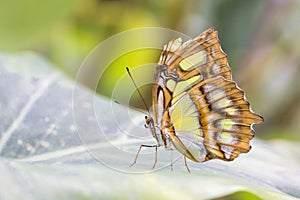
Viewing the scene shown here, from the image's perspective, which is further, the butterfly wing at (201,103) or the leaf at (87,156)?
the butterfly wing at (201,103)

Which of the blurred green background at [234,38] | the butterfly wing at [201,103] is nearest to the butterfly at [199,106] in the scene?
the butterfly wing at [201,103]

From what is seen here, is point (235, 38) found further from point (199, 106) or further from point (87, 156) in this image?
point (87, 156)

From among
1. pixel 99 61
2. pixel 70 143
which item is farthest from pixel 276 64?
pixel 70 143

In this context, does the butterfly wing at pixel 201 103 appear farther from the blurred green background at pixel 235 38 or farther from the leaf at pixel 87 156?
the blurred green background at pixel 235 38

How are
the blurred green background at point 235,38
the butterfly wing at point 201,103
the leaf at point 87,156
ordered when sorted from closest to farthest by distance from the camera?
the leaf at point 87,156 < the butterfly wing at point 201,103 < the blurred green background at point 235,38

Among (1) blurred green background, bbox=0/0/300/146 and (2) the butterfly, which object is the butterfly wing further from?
(1) blurred green background, bbox=0/0/300/146

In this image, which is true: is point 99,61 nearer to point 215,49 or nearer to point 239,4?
point 239,4
